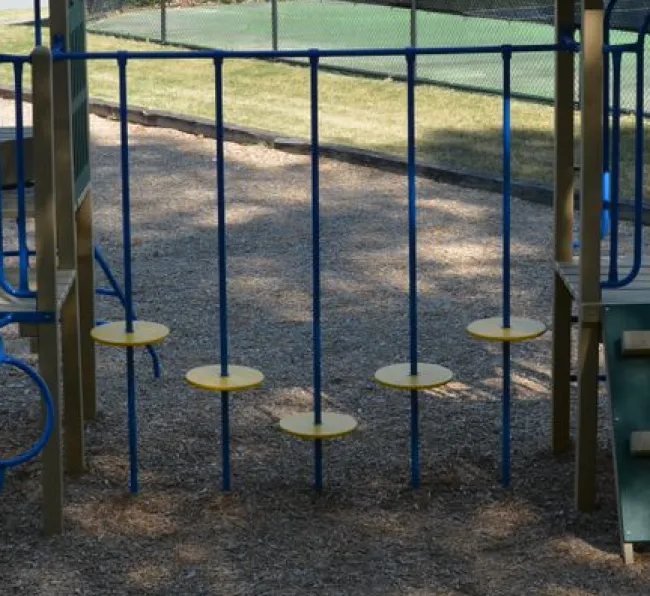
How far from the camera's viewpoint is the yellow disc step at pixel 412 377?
5289 mm

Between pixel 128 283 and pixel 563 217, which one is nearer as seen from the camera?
pixel 128 283

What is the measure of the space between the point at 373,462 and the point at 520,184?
15.0 feet

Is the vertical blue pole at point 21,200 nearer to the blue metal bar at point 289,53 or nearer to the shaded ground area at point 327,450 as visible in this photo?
the blue metal bar at point 289,53

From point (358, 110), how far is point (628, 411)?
25.9 feet

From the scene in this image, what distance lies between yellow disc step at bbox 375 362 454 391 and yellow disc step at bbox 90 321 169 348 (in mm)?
749

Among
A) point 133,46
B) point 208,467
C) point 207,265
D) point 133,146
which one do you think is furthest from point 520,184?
point 133,46

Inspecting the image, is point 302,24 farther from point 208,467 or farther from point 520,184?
point 208,467

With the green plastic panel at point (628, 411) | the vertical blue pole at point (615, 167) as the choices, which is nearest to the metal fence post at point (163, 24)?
the vertical blue pole at point (615, 167)

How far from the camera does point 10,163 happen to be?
6.09 m

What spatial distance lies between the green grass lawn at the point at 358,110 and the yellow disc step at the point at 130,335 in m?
4.95

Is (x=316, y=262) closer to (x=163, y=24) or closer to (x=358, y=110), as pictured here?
(x=358, y=110)

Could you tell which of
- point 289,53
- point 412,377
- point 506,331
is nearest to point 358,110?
point 506,331

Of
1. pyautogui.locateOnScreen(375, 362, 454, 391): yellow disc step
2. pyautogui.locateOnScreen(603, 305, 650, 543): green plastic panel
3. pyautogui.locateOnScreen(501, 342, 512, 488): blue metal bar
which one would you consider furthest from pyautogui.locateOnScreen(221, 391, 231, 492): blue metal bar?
pyautogui.locateOnScreen(603, 305, 650, 543): green plastic panel

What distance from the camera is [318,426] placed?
210 inches
